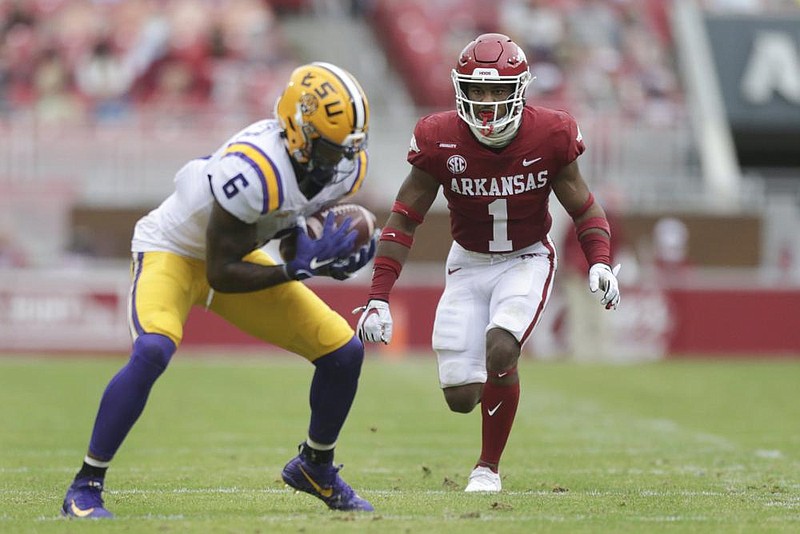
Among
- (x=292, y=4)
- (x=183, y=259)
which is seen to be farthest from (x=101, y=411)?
(x=292, y=4)

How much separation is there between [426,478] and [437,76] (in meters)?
12.9

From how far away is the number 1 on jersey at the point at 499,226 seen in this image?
609 centimetres

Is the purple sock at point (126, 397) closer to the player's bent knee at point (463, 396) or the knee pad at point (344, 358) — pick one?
the knee pad at point (344, 358)

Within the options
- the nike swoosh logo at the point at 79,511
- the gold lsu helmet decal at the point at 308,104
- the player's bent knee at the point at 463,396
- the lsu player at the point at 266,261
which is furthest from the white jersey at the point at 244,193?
the player's bent knee at the point at 463,396

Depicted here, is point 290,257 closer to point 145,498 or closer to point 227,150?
point 227,150

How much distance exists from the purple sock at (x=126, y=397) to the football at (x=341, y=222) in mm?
600

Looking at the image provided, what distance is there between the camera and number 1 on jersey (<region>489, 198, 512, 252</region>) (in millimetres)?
6094

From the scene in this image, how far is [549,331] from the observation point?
15359 millimetres

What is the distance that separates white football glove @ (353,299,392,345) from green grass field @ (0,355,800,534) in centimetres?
65

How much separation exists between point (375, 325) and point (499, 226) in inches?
30.5

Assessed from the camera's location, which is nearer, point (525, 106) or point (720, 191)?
point (525, 106)

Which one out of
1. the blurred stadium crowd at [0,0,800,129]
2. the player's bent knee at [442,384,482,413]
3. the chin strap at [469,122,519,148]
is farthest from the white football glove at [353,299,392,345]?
the blurred stadium crowd at [0,0,800,129]

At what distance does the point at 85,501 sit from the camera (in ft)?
16.6

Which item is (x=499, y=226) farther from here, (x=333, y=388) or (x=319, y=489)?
(x=319, y=489)
